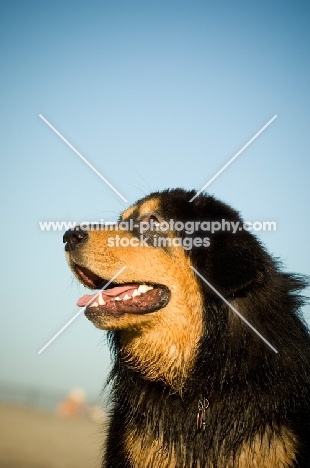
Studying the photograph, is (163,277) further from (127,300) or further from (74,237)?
(74,237)

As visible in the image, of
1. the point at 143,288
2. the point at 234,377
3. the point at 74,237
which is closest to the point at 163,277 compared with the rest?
the point at 143,288

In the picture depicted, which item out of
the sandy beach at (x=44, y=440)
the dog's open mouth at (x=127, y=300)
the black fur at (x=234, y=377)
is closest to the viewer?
the black fur at (x=234, y=377)

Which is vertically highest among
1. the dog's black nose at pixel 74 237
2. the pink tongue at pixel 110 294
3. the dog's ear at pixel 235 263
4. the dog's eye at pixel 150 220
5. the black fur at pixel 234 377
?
the dog's eye at pixel 150 220

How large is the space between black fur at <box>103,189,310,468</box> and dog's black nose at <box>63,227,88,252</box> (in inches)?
39.0

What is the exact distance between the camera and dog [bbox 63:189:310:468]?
4230 mm

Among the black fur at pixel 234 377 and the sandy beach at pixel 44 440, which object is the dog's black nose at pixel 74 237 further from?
the sandy beach at pixel 44 440

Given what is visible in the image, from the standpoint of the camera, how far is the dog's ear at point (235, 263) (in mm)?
4254

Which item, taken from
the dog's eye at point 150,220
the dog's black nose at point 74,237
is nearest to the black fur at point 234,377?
the dog's eye at point 150,220

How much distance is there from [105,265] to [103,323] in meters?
0.51

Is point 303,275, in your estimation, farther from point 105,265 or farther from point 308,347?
point 105,265

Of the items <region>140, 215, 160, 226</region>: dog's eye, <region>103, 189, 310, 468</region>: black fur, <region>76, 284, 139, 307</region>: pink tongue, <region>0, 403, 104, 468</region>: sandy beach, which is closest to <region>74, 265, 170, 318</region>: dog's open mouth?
<region>76, 284, 139, 307</region>: pink tongue

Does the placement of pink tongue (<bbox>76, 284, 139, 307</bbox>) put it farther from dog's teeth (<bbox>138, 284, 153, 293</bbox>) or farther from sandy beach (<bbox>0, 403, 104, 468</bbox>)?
sandy beach (<bbox>0, 403, 104, 468</bbox>)

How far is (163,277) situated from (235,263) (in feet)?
2.34

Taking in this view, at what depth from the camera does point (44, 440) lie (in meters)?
16.6
